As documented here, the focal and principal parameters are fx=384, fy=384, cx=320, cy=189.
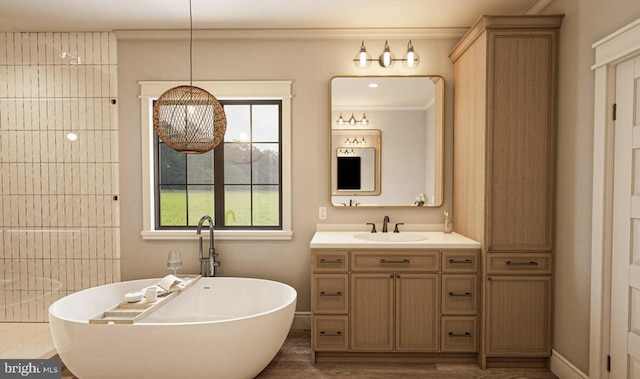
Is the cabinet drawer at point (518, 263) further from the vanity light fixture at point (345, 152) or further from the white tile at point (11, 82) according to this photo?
the white tile at point (11, 82)

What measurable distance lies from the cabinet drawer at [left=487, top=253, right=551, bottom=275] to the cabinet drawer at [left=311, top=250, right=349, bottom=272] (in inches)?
38.6

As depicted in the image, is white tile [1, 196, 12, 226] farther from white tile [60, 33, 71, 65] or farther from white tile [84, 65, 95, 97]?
white tile [60, 33, 71, 65]

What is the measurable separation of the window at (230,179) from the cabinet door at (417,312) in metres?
1.22

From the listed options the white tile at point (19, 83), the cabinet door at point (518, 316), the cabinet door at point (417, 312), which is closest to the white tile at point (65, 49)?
the white tile at point (19, 83)

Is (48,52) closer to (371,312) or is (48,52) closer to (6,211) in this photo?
(6,211)

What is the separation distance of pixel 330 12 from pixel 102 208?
8.13 feet

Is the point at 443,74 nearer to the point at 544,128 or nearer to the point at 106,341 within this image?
the point at 544,128

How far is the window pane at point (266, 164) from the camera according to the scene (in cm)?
350

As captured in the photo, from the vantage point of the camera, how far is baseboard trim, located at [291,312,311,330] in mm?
3328

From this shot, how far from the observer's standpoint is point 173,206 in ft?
11.5

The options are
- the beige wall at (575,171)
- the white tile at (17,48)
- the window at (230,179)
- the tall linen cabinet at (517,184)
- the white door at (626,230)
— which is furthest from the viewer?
the window at (230,179)

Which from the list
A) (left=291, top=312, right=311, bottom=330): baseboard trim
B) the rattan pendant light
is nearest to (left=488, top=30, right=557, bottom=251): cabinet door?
(left=291, top=312, right=311, bottom=330): baseboard trim

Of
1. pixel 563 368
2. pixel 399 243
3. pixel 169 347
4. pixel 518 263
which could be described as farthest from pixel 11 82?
pixel 563 368

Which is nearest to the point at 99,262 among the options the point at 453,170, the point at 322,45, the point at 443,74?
the point at 322,45
